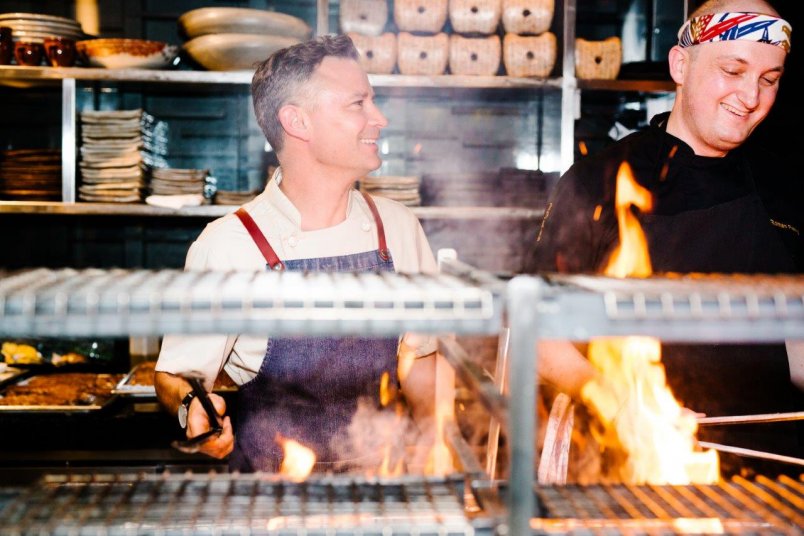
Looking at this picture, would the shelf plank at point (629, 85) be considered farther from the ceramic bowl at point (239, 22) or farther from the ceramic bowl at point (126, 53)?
the ceramic bowl at point (126, 53)

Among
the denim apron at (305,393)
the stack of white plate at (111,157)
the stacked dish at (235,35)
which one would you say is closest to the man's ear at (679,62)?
the denim apron at (305,393)

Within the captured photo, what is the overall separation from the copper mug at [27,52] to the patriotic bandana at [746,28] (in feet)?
9.16

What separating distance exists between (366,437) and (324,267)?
49cm

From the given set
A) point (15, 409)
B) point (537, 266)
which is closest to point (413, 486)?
point (537, 266)

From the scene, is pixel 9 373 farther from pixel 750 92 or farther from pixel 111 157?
pixel 750 92

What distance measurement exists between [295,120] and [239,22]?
1.30 meters

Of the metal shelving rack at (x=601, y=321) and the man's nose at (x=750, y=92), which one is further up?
the man's nose at (x=750, y=92)

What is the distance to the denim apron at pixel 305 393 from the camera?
1907 mm

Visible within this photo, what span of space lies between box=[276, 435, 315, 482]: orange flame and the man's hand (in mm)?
570

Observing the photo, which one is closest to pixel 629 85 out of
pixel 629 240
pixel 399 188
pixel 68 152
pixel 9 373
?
pixel 399 188

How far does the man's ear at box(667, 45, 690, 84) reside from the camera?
2062 mm

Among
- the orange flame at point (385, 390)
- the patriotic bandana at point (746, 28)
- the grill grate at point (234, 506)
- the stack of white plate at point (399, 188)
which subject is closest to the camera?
the grill grate at point (234, 506)

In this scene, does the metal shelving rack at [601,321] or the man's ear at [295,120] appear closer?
the metal shelving rack at [601,321]

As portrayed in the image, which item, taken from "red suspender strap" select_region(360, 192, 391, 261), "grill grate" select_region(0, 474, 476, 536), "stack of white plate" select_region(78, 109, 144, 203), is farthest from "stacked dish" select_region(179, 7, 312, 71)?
"grill grate" select_region(0, 474, 476, 536)
